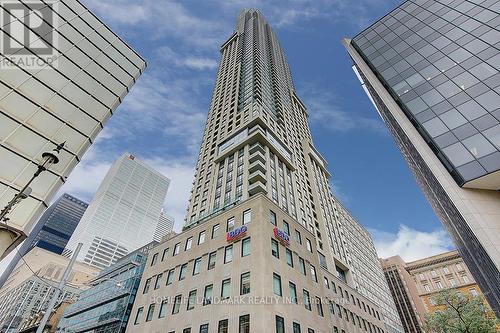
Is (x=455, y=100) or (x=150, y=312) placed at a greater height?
(x=455, y=100)

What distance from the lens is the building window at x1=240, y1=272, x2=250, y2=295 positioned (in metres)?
25.9

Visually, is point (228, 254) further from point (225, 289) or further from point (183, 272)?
point (183, 272)

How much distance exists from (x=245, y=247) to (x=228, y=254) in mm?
2353

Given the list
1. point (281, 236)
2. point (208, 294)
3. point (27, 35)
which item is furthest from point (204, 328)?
point (27, 35)

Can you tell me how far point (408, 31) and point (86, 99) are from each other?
133ft

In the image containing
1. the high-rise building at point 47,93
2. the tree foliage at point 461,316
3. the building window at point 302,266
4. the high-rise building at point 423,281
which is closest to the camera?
the high-rise building at point 47,93

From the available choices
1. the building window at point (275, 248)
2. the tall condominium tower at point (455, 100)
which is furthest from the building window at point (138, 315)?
the tall condominium tower at point (455, 100)

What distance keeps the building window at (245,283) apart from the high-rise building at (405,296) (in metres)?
104

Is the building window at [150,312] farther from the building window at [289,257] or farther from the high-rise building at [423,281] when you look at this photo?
the high-rise building at [423,281]

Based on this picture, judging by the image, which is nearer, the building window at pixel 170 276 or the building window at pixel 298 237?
the building window at pixel 170 276

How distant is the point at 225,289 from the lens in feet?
90.7

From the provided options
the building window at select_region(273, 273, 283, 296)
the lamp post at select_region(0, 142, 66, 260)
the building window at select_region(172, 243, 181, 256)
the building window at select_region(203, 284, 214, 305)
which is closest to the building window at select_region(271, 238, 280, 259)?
the building window at select_region(273, 273, 283, 296)

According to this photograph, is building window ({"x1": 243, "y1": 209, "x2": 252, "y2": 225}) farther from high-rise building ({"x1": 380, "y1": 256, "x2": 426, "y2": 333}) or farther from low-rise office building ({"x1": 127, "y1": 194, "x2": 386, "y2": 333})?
→ high-rise building ({"x1": 380, "y1": 256, "x2": 426, "y2": 333})

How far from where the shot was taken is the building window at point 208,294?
27.9m
